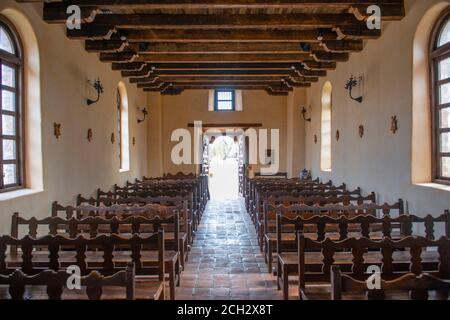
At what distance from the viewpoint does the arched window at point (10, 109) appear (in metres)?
5.37

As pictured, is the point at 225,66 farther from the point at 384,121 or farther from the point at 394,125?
the point at 394,125

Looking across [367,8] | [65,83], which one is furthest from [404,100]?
[65,83]

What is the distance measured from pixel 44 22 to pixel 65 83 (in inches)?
41.5

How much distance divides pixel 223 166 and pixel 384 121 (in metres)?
18.4

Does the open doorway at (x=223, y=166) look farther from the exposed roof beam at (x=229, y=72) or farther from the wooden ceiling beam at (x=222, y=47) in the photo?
the wooden ceiling beam at (x=222, y=47)

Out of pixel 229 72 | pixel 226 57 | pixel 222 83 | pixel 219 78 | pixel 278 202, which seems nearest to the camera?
pixel 278 202

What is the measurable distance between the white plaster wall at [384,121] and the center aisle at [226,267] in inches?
80.9

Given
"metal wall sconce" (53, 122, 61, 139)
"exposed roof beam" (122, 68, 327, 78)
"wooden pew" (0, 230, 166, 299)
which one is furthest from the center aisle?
"exposed roof beam" (122, 68, 327, 78)

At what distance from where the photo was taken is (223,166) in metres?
25.1

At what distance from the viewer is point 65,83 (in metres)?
6.95

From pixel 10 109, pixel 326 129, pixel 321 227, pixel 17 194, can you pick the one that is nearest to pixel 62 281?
pixel 321 227

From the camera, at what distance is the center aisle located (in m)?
4.85
